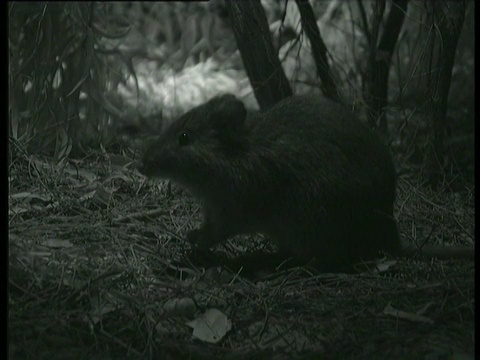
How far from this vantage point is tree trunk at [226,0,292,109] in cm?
356

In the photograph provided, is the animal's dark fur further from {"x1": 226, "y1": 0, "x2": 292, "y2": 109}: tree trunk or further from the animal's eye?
{"x1": 226, "y1": 0, "x2": 292, "y2": 109}: tree trunk

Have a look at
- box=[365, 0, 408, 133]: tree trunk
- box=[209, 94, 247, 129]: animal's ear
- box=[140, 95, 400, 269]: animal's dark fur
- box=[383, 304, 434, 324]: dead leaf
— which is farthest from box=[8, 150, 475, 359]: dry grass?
box=[365, 0, 408, 133]: tree trunk

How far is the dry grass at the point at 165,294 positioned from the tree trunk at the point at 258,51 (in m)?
0.83

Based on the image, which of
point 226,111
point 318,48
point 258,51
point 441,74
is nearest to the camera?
point 226,111

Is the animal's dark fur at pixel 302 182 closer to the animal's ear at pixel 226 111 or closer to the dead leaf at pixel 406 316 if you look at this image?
the animal's ear at pixel 226 111

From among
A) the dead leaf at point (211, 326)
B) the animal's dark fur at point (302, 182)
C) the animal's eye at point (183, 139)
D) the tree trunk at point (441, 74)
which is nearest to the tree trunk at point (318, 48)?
the animal's dark fur at point (302, 182)

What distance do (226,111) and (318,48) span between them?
1.00 meters

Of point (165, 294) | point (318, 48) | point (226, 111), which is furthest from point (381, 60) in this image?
point (165, 294)

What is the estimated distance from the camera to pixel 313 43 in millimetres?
3799

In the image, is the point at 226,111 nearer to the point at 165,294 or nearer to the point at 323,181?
the point at 323,181

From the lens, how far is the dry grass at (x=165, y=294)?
8.36 ft

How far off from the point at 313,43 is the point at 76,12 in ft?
3.82

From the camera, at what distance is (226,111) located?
2.95 meters

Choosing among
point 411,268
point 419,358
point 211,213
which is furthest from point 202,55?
point 419,358
